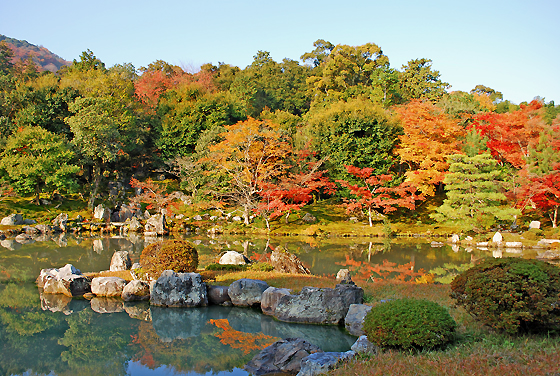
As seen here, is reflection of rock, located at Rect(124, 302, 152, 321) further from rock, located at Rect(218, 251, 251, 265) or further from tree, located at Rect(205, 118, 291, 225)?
tree, located at Rect(205, 118, 291, 225)

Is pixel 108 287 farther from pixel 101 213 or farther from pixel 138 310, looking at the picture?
pixel 101 213

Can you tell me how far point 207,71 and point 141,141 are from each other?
17.0 meters

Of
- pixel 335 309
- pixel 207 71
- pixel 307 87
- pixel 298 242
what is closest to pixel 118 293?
pixel 335 309

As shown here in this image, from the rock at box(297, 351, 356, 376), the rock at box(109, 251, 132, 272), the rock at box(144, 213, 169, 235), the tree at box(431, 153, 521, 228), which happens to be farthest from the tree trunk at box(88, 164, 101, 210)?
the rock at box(297, 351, 356, 376)

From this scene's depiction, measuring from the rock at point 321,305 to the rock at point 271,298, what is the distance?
0.94 ft

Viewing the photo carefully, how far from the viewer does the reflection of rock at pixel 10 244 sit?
16.6 meters

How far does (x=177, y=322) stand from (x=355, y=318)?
3.31 m

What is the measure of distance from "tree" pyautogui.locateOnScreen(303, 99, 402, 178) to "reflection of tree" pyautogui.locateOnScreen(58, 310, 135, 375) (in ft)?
63.0

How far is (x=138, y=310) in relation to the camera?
8359 millimetres

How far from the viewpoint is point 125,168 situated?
2931 cm

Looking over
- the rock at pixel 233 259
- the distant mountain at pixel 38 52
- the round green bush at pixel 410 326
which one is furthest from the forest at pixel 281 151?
the distant mountain at pixel 38 52

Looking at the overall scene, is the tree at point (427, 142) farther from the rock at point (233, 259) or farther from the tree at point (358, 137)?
the rock at point (233, 259)

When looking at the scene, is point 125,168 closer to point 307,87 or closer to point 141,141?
point 141,141

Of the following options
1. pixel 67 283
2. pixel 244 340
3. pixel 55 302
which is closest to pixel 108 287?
pixel 67 283
